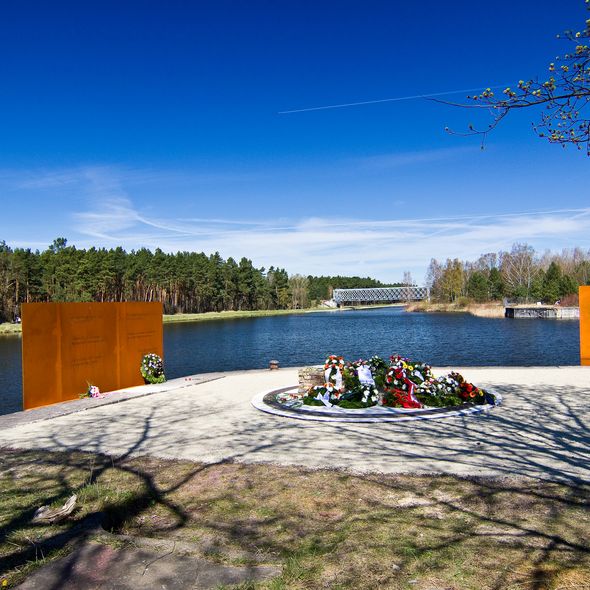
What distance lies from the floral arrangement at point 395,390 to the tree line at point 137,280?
59.3 meters

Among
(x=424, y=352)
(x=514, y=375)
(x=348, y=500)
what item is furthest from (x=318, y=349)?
(x=348, y=500)

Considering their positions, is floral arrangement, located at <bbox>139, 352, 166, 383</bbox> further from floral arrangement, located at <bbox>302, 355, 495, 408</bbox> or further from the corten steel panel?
the corten steel panel

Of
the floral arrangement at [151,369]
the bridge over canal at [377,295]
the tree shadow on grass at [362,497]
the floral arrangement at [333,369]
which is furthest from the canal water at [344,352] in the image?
the bridge over canal at [377,295]

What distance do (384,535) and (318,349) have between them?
93.7 feet

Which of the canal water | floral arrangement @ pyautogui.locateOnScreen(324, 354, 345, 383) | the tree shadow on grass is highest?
floral arrangement @ pyautogui.locateOnScreen(324, 354, 345, 383)

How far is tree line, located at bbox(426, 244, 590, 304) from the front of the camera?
85.2m

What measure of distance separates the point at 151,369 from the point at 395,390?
7.11m

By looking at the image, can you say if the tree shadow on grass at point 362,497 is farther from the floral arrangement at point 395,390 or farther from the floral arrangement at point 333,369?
the floral arrangement at point 333,369

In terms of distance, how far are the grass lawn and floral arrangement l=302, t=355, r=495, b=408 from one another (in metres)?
4.19

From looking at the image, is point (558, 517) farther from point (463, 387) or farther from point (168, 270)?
point (168, 270)

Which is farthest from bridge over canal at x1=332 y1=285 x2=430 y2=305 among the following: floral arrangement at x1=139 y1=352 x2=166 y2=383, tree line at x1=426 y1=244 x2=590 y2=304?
floral arrangement at x1=139 y1=352 x2=166 y2=383

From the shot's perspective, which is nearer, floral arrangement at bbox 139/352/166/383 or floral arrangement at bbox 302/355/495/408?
floral arrangement at bbox 302/355/495/408

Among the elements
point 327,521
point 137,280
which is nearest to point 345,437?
point 327,521

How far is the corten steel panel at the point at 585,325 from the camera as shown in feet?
52.1
